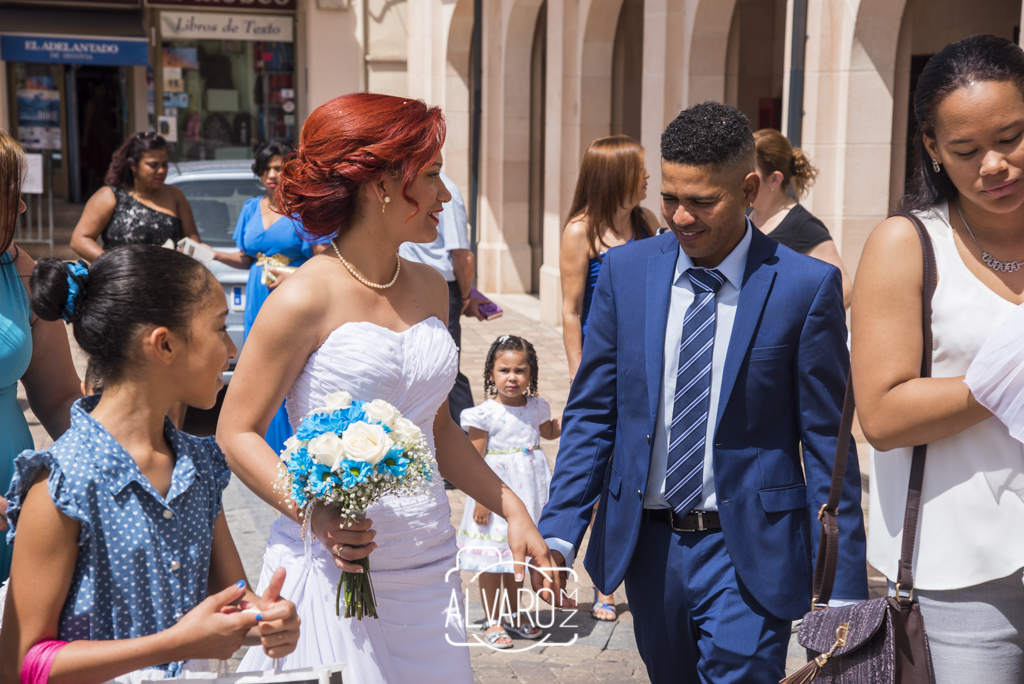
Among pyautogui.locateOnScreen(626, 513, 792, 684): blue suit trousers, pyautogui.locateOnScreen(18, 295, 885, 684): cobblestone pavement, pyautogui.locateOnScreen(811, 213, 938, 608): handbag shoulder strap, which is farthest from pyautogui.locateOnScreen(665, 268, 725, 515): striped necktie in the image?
pyautogui.locateOnScreen(18, 295, 885, 684): cobblestone pavement

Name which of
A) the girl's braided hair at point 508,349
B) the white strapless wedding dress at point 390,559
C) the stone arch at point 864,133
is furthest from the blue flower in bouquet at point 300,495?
the stone arch at point 864,133

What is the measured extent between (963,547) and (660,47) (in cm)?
958

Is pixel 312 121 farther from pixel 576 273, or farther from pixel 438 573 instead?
pixel 576 273

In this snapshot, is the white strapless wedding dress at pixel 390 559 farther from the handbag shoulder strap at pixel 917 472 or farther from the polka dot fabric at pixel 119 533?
the handbag shoulder strap at pixel 917 472

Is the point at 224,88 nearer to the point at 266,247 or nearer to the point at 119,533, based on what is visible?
the point at 266,247

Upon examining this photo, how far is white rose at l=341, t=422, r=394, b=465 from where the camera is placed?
7.95ft

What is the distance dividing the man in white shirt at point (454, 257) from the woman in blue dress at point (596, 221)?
122 cm

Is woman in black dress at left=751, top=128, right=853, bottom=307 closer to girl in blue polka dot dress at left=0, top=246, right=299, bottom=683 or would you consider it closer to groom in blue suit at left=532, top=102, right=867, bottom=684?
groom in blue suit at left=532, top=102, right=867, bottom=684

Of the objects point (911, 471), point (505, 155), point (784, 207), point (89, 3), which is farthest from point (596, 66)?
point (89, 3)

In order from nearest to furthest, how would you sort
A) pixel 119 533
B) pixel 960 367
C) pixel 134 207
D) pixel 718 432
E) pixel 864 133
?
Result: 1. pixel 119 533
2. pixel 960 367
3. pixel 718 432
4. pixel 134 207
5. pixel 864 133

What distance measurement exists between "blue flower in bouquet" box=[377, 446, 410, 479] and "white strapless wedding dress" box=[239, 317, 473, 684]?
34 centimetres

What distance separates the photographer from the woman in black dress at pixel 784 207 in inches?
212

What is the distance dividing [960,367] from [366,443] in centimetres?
132

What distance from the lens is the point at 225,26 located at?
22.5m
